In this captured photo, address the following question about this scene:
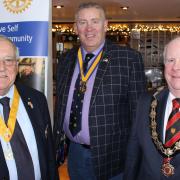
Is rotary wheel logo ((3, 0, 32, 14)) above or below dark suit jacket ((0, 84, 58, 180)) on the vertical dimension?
above

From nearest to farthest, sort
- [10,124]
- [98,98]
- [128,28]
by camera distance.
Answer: [10,124]
[98,98]
[128,28]

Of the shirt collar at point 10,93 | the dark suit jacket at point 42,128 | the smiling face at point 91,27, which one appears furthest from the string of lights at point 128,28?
the shirt collar at point 10,93

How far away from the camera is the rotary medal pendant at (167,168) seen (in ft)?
5.58

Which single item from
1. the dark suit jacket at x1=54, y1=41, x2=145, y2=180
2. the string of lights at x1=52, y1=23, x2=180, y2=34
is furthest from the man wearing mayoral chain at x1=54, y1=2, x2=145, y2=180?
the string of lights at x1=52, y1=23, x2=180, y2=34

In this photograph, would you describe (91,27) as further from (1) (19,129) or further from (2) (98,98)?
(1) (19,129)

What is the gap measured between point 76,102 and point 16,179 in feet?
2.63

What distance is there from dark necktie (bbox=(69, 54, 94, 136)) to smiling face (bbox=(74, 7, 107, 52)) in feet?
0.34

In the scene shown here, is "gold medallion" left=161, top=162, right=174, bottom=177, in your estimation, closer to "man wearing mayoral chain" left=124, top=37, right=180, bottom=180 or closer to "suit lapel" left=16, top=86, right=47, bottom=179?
"man wearing mayoral chain" left=124, top=37, right=180, bottom=180

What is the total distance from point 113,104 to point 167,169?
71cm

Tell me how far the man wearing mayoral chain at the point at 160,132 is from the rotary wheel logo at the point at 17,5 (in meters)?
1.48

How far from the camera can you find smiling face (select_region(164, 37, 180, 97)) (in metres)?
1.73

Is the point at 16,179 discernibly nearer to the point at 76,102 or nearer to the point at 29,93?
the point at 29,93

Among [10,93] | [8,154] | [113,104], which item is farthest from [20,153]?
[113,104]

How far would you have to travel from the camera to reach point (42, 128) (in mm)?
1939
